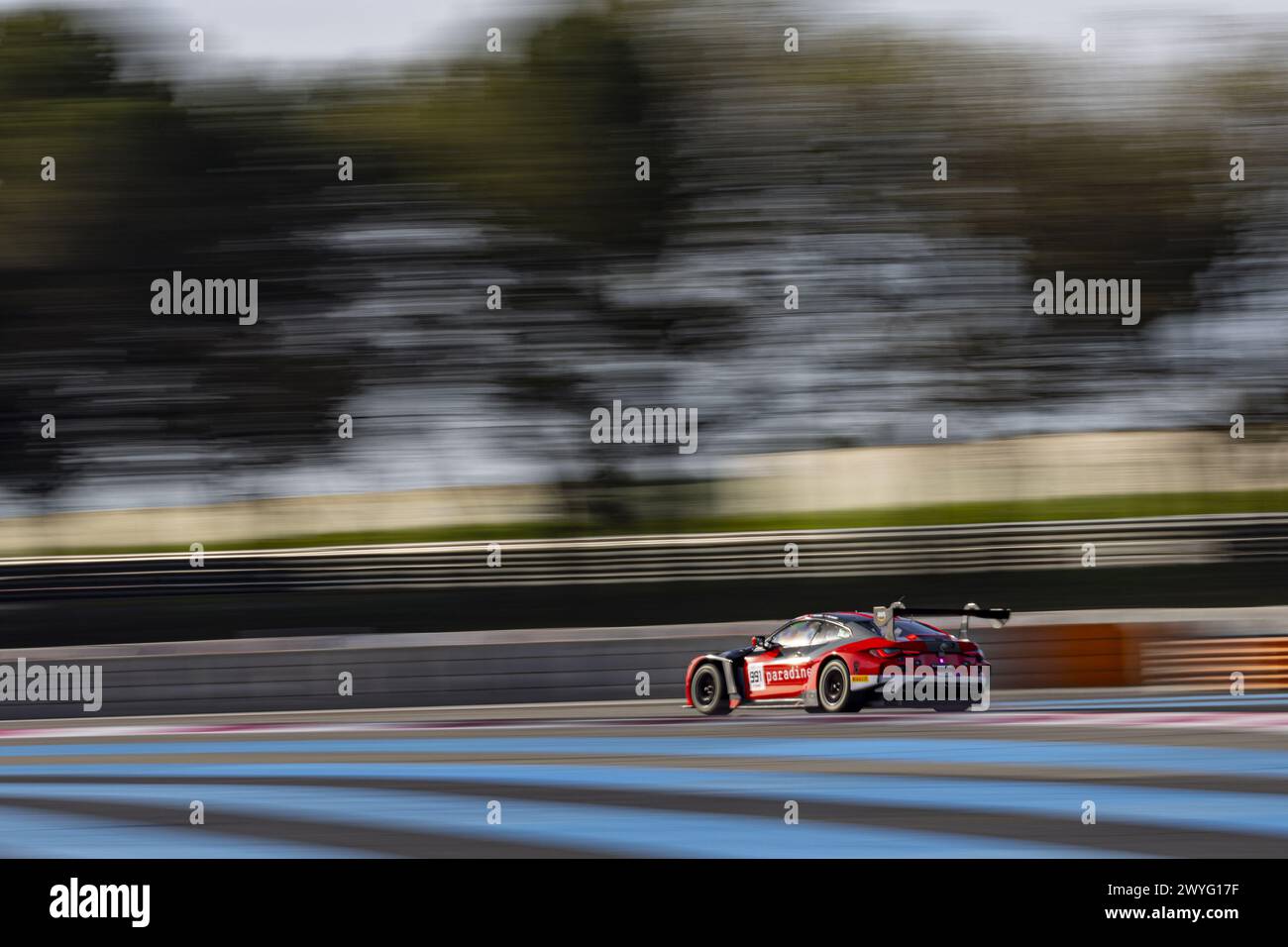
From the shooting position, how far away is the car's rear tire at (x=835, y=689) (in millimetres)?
14508

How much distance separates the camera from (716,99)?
1025 inches

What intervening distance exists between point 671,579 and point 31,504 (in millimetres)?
10162

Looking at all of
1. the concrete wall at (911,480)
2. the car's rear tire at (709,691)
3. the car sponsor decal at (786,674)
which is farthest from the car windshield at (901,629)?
the concrete wall at (911,480)

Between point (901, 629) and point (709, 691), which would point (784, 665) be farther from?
point (901, 629)

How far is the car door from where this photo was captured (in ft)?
48.8

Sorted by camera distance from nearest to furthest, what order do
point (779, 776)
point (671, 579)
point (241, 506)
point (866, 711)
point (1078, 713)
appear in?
point (779, 776), point (1078, 713), point (866, 711), point (671, 579), point (241, 506)

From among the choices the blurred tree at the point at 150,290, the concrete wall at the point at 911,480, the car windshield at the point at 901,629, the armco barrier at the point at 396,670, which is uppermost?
the blurred tree at the point at 150,290

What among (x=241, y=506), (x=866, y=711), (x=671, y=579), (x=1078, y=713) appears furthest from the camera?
Result: (x=241, y=506)

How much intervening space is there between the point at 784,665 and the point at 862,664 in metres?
0.90

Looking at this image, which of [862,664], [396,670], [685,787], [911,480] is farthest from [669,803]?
[911,480]

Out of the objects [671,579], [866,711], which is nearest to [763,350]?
[671,579]

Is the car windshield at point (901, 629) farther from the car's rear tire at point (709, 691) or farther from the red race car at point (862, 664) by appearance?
the car's rear tire at point (709, 691)

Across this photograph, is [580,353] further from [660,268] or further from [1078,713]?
[1078,713]

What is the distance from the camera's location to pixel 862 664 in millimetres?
14375
